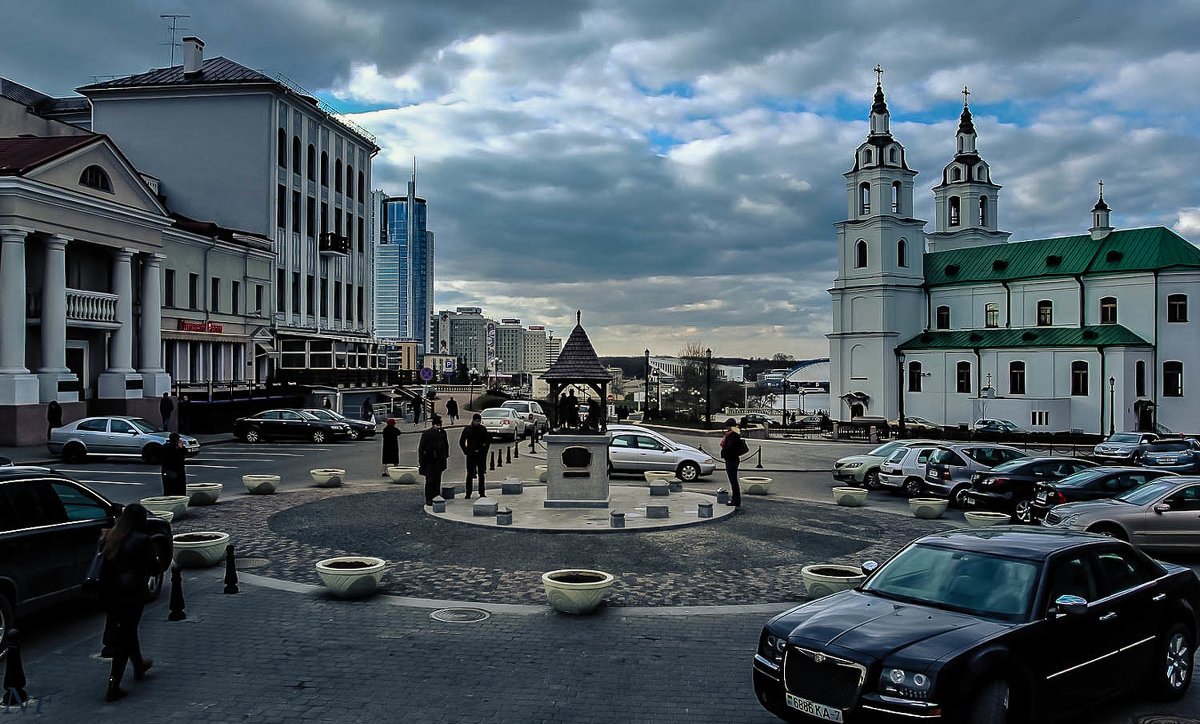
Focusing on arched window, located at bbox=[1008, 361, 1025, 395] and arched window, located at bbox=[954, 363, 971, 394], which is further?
arched window, located at bbox=[954, 363, 971, 394]

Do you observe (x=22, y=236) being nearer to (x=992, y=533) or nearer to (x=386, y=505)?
(x=386, y=505)

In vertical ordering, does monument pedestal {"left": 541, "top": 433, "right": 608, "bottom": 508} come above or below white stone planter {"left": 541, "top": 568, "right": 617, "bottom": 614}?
above

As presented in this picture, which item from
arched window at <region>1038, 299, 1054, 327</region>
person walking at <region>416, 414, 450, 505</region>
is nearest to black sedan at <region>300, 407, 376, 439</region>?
person walking at <region>416, 414, 450, 505</region>

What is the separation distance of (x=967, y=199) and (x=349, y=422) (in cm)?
6467

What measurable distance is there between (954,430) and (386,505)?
41616 mm

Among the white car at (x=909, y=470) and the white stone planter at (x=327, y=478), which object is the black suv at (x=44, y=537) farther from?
the white car at (x=909, y=470)

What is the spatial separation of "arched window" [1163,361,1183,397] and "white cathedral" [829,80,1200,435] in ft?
0.24

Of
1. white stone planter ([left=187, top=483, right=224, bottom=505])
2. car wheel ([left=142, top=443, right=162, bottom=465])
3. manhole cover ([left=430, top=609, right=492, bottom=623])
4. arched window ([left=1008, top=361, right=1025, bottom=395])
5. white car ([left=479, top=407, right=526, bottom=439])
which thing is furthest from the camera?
arched window ([left=1008, top=361, right=1025, bottom=395])

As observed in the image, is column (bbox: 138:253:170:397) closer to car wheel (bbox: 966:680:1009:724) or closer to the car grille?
the car grille

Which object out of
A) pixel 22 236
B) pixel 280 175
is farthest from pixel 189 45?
pixel 22 236

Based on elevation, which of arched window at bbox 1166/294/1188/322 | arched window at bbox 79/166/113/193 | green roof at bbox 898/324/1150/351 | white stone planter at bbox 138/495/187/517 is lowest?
white stone planter at bbox 138/495/187/517

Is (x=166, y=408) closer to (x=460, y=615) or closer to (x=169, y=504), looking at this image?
(x=169, y=504)

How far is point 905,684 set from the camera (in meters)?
5.71

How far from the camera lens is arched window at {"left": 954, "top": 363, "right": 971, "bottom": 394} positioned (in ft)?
210
